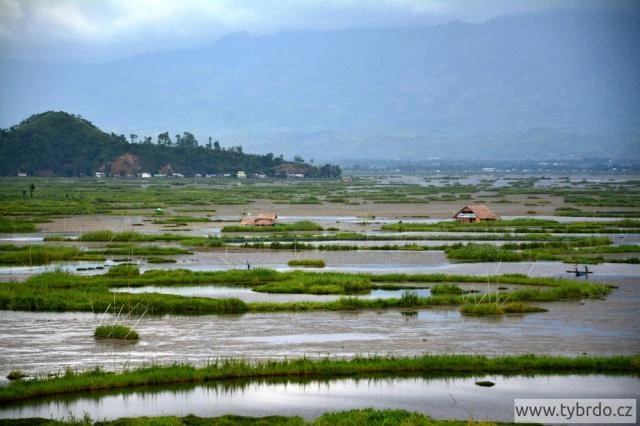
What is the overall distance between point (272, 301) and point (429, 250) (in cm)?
1348

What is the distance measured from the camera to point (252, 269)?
3180 cm

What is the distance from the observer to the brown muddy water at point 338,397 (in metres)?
16.0

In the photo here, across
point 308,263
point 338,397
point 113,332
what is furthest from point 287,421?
point 308,263

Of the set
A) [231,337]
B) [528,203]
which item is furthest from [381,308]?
[528,203]

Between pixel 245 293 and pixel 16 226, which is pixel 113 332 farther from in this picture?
pixel 16 226

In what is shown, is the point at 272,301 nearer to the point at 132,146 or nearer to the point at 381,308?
the point at 381,308

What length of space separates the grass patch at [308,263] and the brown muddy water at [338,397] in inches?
612

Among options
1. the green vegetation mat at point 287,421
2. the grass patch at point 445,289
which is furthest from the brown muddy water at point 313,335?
the green vegetation mat at point 287,421

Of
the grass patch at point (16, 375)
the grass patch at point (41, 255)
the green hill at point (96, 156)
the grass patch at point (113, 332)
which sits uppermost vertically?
the green hill at point (96, 156)

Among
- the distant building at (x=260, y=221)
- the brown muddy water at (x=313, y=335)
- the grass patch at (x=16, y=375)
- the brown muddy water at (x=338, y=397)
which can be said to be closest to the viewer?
the brown muddy water at (x=338, y=397)

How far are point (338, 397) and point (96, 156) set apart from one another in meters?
113

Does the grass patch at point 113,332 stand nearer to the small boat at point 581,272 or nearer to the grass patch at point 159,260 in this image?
the grass patch at point 159,260

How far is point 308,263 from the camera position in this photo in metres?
34.0

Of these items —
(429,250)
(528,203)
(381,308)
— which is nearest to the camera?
(381,308)
